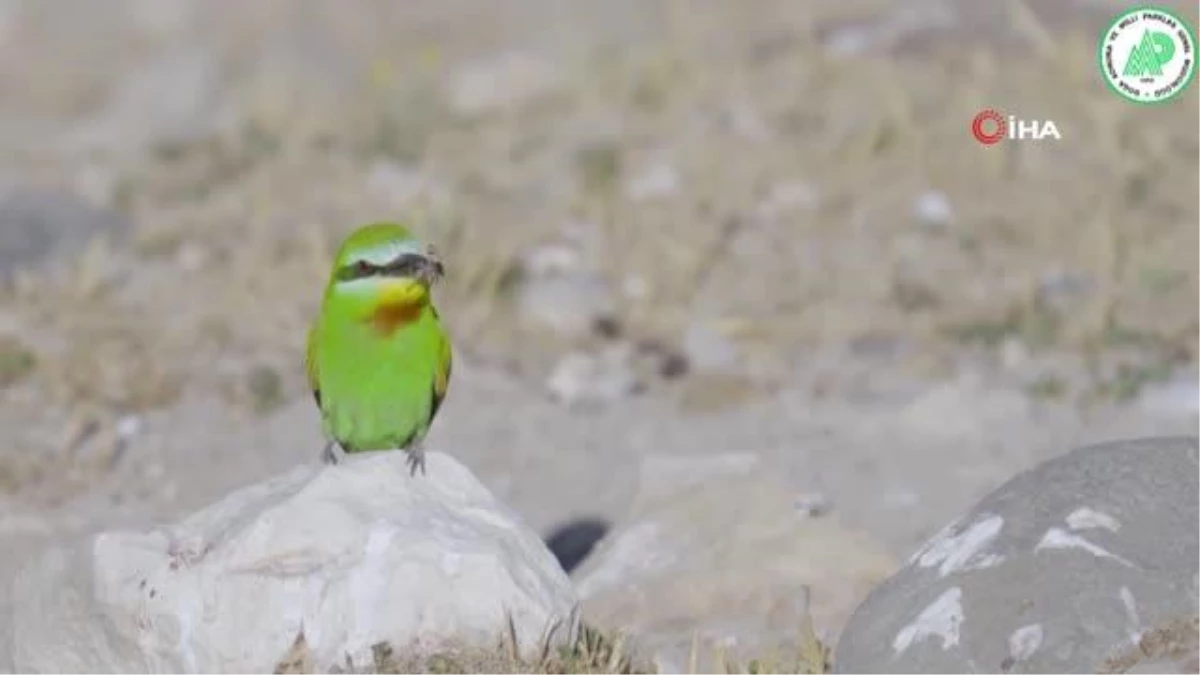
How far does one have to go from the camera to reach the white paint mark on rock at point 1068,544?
5.25m

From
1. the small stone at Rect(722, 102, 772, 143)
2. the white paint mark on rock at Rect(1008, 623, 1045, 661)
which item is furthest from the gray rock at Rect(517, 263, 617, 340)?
the white paint mark on rock at Rect(1008, 623, 1045, 661)

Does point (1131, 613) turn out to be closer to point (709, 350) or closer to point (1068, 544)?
point (1068, 544)

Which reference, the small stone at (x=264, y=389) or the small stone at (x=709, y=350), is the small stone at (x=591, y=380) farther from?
the small stone at (x=264, y=389)

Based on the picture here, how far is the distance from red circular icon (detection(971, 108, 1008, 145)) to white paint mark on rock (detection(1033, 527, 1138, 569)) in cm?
542

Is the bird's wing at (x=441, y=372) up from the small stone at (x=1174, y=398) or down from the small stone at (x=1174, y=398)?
up

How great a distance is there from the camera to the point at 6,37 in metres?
14.1

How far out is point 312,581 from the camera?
5.43 metres

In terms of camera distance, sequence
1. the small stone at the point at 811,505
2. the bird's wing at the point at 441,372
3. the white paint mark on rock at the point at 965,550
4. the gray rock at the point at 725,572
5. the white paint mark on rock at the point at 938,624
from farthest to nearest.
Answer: the small stone at the point at 811,505 → the gray rock at the point at 725,572 → the bird's wing at the point at 441,372 → the white paint mark on rock at the point at 965,550 → the white paint mark on rock at the point at 938,624

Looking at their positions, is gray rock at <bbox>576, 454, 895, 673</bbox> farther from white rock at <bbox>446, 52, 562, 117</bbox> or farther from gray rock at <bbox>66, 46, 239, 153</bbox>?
gray rock at <bbox>66, 46, 239, 153</bbox>

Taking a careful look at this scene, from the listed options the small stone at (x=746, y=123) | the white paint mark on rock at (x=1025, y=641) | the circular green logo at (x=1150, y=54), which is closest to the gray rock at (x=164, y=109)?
the small stone at (x=746, y=123)

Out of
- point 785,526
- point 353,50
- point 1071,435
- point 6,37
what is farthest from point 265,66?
point 785,526

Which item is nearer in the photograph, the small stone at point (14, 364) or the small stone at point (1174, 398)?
the small stone at point (1174, 398)

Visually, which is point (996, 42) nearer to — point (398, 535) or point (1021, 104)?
point (1021, 104)

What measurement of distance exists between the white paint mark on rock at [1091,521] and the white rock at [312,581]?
3.35ft
